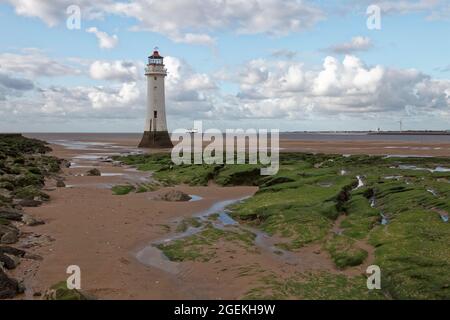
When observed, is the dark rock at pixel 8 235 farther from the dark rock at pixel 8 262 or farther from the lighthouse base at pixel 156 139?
the lighthouse base at pixel 156 139

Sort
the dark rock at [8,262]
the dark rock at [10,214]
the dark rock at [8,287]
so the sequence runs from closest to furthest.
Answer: the dark rock at [8,287] → the dark rock at [8,262] → the dark rock at [10,214]

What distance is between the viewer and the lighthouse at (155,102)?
5712cm

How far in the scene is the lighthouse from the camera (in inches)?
2249

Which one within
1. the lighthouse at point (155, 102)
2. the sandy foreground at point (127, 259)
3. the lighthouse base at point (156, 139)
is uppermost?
the lighthouse at point (155, 102)

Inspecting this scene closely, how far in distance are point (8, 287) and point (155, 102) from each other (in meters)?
49.7

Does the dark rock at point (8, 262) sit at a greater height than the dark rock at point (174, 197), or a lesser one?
greater

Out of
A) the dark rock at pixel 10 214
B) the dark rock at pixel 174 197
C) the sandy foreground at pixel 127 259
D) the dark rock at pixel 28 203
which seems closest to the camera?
the sandy foreground at pixel 127 259

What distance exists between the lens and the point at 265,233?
15047 millimetres

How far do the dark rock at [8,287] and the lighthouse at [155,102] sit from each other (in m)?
49.4

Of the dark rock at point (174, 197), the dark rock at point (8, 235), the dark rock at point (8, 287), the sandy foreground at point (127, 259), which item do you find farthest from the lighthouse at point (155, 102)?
the dark rock at point (8, 287)

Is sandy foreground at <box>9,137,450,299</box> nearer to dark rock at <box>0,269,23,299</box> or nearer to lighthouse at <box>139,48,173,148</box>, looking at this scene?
dark rock at <box>0,269,23,299</box>
